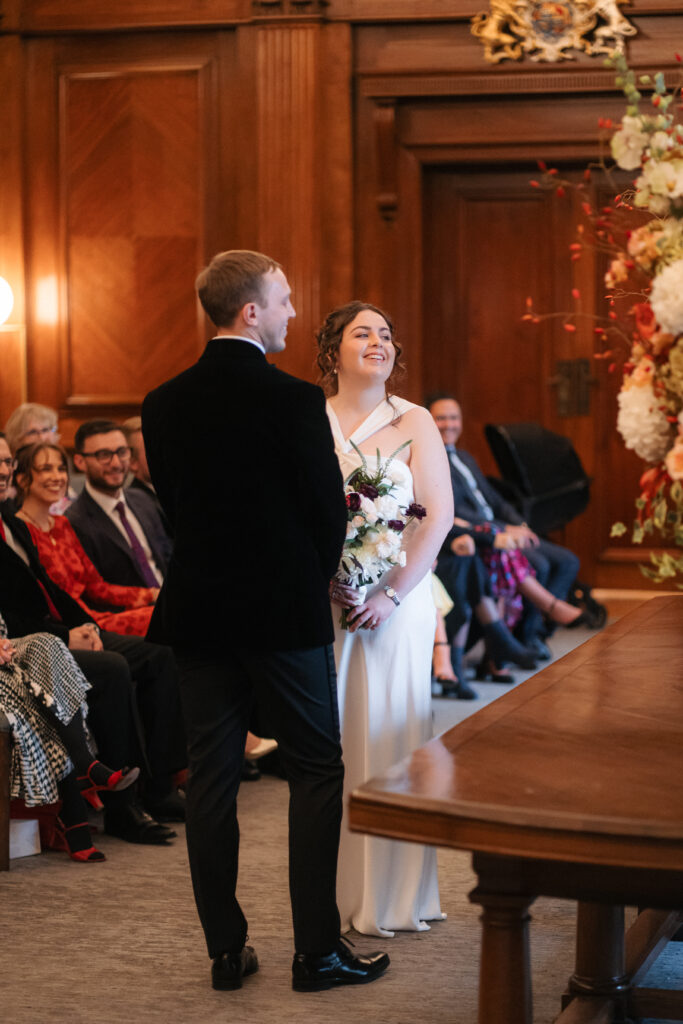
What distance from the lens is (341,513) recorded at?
9.02 feet

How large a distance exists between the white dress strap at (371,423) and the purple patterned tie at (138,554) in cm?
174

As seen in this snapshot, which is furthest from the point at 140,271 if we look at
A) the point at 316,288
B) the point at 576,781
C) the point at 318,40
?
the point at 576,781

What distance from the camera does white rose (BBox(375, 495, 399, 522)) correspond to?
3121mm

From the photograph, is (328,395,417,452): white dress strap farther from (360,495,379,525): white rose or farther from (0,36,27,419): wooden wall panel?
(0,36,27,419): wooden wall panel

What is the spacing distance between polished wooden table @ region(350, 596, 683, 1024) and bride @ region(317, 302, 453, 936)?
3.34 feet

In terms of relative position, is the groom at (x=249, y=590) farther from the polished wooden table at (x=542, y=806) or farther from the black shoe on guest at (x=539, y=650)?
the black shoe on guest at (x=539, y=650)

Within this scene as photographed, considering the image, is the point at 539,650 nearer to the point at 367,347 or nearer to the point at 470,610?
the point at 470,610

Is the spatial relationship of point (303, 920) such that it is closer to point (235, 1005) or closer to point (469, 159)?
point (235, 1005)

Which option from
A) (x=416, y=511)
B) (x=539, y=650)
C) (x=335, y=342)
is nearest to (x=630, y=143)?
(x=416, y=511)

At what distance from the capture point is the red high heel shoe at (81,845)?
3.91 metres

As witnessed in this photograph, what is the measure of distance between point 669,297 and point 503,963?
3.28 feet

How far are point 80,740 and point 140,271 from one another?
4.59m

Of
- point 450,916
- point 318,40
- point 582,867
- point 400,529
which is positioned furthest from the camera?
point 318,40

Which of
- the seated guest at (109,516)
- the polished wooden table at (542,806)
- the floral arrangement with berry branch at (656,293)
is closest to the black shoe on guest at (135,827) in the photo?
the seated guest at (109,516)
